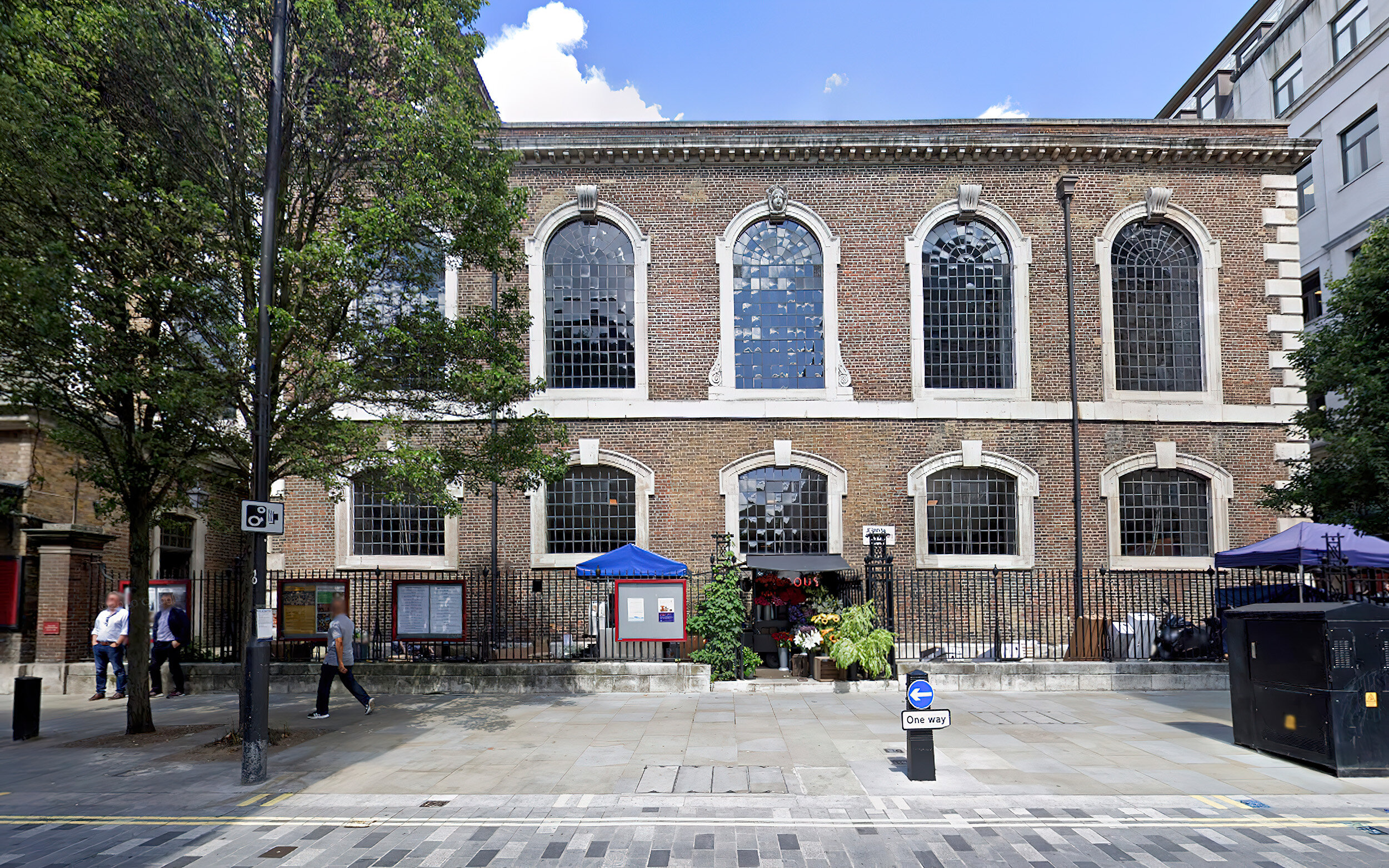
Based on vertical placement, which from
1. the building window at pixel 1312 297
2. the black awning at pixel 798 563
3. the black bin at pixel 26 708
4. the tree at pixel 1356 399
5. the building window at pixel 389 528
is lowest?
the black bin at pixel 26 708

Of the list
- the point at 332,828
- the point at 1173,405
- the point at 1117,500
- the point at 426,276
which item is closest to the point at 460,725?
the point at 332,828

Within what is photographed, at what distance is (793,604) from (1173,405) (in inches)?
393

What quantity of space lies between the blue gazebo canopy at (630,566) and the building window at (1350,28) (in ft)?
103

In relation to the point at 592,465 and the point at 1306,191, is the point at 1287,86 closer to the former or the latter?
the point at 1306,191

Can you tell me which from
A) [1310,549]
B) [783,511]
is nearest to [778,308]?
[783,511]

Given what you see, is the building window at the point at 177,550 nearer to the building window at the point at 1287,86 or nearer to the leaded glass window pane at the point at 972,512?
the leaded glass window pane at the point at 972,512

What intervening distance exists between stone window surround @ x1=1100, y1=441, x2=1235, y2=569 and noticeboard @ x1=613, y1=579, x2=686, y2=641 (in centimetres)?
1005

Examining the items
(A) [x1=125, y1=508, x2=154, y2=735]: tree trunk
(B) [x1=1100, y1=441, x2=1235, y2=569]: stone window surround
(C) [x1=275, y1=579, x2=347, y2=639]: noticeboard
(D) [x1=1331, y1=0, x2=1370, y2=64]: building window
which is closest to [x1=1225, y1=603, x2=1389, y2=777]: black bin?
(B) [x1=1100, y1=441, x2=1235, y2=569]: stone window surround

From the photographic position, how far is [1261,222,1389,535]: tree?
13719mm

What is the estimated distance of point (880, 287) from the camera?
64.2 ft

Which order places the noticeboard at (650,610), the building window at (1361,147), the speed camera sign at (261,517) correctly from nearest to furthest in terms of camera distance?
1. the speed camera sign at (261,517)
2. the noticeboard at (650,610)
3. the building window at (1361,147)

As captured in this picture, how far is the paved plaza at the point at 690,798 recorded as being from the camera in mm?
6746

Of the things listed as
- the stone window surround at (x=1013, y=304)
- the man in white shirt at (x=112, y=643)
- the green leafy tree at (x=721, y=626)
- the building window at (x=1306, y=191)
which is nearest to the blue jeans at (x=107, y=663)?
the man in white shirt at (x=112, y=643)

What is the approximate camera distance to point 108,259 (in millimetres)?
10398
